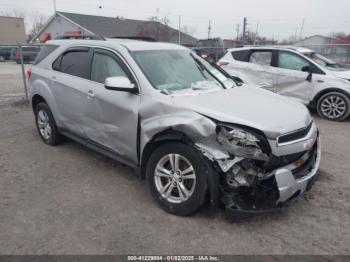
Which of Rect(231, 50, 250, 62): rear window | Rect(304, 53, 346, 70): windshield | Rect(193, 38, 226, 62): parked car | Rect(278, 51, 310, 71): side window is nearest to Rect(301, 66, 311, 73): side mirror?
Rect(278, 51, 310, 71): side window

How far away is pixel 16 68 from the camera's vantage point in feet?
76.7

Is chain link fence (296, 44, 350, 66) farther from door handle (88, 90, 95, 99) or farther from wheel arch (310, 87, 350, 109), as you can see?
door handle (88, 90, 95, 99)

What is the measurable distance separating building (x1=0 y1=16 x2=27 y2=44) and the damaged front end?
50.0 m

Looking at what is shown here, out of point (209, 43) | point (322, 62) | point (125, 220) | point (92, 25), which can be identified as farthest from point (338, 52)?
point (92, 25)

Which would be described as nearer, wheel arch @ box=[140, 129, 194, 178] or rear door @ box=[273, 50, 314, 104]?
wheel arch @ box=[140, 129, 194, 178]

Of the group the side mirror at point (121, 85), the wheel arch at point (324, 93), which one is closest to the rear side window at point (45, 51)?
the side mirror at point (121, 85)

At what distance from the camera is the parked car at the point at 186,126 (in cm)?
292

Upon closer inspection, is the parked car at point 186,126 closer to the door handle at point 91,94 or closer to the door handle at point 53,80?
the door handle at point 91,94

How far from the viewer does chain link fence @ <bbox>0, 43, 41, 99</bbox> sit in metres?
9.38

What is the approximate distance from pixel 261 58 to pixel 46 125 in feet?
18.7

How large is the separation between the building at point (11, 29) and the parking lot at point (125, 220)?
48118 millimetres

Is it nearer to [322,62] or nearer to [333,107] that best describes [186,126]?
[333,107]

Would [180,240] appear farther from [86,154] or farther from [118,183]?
[86,154]

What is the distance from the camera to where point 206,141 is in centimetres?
299
